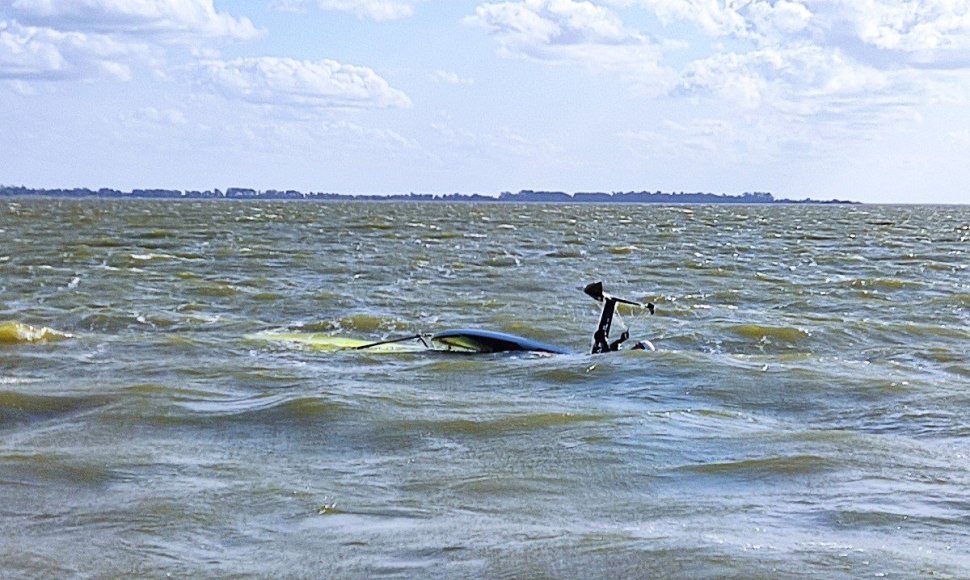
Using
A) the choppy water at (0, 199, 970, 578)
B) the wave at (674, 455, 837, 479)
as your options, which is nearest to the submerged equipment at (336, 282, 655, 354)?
the choppy water at (0, 199, 970, 578)

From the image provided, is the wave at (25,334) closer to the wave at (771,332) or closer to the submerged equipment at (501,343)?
the submerged equipment at (501,343)

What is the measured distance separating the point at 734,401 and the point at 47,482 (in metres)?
6.78

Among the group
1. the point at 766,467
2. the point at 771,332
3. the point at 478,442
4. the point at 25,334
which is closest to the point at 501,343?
the point at 478,442

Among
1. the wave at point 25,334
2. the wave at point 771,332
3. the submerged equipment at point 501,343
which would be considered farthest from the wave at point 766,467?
the wave at point 25,334

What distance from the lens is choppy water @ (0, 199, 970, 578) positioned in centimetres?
758

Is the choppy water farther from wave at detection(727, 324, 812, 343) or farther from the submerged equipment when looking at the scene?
the submerged equipment

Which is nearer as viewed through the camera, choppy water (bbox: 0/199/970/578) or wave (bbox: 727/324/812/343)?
choppy water (bbox: 0/199/970/578)

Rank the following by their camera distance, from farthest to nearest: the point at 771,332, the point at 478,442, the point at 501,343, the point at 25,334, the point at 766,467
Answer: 1. the point at 771,332
2. the point at 25,334
3. the point at 501,343
4. the point at 478,442
5. the point at 766,467

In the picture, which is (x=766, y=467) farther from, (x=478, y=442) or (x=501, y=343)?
(x=501, y=343)

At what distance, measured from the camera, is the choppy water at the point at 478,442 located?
758 centimetres

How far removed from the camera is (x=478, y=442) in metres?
11.0

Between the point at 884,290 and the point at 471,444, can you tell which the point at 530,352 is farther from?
the point at 884,290

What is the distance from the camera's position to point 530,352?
16281 mm

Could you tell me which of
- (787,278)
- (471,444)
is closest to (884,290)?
(787,278)
